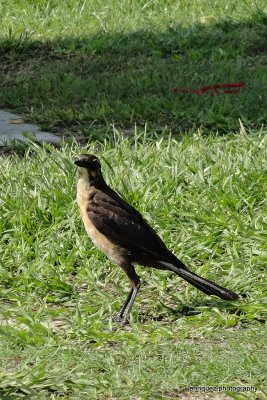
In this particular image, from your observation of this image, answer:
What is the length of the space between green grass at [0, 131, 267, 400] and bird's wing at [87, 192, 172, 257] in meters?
0.35

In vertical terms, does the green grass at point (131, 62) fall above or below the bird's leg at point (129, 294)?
below

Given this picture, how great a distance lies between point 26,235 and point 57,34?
5683 millimetres

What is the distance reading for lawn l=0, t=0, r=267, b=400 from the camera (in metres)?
5.09

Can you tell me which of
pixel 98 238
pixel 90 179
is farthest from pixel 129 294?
pixel 90 179

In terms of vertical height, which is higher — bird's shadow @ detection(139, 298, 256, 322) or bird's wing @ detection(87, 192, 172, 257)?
bird's wing @ detection(87, 192, 172, 257)

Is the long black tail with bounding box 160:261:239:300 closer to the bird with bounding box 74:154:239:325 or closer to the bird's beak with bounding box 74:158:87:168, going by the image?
the bird with bounding box 74:154:239:325

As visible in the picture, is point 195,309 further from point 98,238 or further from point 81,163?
point 81,163

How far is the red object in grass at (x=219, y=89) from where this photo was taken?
9828mm

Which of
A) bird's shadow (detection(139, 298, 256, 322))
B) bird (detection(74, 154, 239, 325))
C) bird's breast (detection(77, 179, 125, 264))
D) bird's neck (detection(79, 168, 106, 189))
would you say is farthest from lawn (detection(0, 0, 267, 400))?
bird's neck (detection(79, 168, 106, 189))

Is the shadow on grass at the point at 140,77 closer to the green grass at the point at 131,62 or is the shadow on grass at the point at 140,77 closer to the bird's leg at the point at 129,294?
the green grass at the point at 131,62

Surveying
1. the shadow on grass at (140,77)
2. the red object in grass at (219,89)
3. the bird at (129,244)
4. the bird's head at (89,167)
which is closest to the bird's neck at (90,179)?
the bird's head at (89,167)

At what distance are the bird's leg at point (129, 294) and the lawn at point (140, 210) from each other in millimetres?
68

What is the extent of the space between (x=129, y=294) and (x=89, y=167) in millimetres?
773

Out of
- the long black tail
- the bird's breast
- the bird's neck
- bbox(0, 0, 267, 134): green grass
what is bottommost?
bbox(0, 0, 267, 134): green grass
